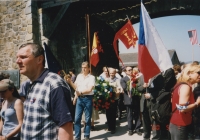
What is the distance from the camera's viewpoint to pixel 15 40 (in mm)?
8344

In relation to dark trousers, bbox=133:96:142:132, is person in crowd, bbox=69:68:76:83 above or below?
above

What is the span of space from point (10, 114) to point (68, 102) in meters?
1.52

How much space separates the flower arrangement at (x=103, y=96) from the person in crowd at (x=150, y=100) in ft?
3.14

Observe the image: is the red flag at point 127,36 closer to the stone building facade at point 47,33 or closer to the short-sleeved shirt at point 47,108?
the stone building facade at point 47,33

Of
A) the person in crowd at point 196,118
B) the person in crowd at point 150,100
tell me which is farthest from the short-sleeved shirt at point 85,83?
the person in crowd at point 196,118

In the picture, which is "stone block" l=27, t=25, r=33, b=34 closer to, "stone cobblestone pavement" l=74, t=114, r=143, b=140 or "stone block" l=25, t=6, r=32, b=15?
"stone block" l=25, t=6, r=32, b=15

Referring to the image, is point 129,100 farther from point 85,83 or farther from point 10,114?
point 10,114

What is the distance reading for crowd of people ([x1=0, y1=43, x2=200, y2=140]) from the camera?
189 cm

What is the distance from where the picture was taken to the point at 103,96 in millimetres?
5945

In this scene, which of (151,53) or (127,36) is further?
Answer: (127,36)

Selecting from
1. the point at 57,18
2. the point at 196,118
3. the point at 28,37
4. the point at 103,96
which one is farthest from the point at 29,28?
the point at 196,118

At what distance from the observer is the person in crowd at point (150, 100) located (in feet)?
15.4

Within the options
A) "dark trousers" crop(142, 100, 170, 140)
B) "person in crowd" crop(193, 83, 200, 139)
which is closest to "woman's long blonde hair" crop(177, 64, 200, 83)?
"person in crowd" crop(193, 83, 200, 139)

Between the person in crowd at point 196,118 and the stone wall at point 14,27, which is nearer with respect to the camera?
the person in crowd at point 196,118
